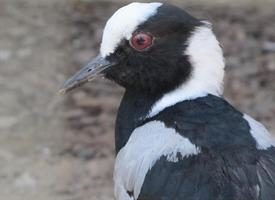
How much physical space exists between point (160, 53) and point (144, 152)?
0.65 metres

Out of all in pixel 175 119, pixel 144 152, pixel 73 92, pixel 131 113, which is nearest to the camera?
pixel 144 152

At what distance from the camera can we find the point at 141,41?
569cm

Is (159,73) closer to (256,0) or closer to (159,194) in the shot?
(159,194)

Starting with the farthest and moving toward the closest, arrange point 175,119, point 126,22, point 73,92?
point 73,92 → point 126,22 → point 175,119

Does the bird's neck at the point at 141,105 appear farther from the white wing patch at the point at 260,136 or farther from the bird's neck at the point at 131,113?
the white wing patch at the point at 260,136

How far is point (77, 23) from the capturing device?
910cm

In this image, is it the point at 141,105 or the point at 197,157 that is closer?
the point at 197,157

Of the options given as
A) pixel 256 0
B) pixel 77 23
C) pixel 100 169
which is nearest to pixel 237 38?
pixel 256 0

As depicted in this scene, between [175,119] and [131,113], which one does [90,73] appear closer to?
[131,113]

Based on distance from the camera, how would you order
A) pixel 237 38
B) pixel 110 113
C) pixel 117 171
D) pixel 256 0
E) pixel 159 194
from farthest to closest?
1. pixel 256 0
2. pixel 237 38
3. pixel 110 113
4. pixel 117 171
5. pixel 159 194

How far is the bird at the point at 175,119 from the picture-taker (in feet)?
16.5

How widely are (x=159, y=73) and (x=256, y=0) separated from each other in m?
3.88

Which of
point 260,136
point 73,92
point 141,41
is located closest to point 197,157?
point 260,136

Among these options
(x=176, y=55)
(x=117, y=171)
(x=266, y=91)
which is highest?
(x=176, y=55)
